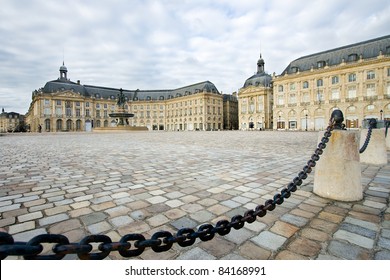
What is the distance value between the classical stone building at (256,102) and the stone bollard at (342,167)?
6020cm

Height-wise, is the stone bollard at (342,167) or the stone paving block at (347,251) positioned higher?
the stone bollard at (342,167)

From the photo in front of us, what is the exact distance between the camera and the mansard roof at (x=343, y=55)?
136 ft

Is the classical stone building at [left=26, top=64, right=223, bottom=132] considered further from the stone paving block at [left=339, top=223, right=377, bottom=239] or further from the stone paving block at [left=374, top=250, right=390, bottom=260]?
the stone paving block at [left=374, top=250, right=390, bottom=260]

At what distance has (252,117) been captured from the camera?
212 feet

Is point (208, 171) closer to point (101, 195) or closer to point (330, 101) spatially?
point (101, 195)

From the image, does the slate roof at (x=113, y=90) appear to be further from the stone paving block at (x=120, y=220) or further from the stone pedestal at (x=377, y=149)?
the stone paving block at (x=120, y=220)

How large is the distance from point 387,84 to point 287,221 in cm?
5243

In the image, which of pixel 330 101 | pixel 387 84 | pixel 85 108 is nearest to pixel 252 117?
pixel 330 101

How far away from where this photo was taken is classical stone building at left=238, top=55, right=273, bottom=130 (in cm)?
6212

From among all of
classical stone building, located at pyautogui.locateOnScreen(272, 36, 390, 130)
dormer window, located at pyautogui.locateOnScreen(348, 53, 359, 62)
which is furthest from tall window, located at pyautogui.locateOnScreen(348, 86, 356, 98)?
dormer window, located at pyautogui.locateOnScreen(348, 53, 359, 62)

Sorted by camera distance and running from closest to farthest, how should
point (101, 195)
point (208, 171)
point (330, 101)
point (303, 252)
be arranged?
point (303, 252), point (101, 195), point (208, 171), point (330, 101)

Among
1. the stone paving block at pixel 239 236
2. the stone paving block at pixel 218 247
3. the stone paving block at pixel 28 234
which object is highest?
the stone paving block at pixel 28 234

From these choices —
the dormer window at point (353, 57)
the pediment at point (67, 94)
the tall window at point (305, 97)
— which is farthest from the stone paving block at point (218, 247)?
the pediment at point (67, 94)

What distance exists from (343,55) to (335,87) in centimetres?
674
